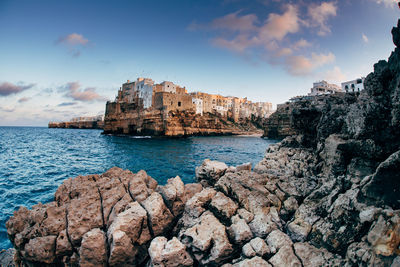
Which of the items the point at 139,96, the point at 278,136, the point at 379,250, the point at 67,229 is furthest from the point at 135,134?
the point at 379,250

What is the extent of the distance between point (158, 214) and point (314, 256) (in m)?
5.05

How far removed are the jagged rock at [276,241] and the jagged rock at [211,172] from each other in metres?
4.51

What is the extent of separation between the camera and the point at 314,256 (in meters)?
5.10

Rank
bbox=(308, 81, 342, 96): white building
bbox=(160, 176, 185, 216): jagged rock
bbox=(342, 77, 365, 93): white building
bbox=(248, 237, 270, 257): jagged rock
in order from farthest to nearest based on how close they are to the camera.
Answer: bbox=(308, 81, 342, 96): white building, bbox=(342, 77, 365, 93): white building, bbox=(160, 176, 185, 216): jagged rock, bbox=(248, 237, 270, 257): jagged rock

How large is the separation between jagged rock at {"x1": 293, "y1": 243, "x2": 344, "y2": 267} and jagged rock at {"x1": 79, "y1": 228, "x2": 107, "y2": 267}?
5.89 metres

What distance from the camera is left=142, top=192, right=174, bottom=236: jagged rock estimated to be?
7035 mm

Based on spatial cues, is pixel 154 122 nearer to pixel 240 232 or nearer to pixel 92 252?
pixel 92 252

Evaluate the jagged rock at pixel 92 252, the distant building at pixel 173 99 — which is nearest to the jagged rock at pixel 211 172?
the jagged rock at pixel 92 252

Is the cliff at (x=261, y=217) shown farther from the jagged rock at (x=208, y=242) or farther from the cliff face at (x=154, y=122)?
the cliff face at (x=154, y=122)

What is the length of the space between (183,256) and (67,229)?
14.1 feet

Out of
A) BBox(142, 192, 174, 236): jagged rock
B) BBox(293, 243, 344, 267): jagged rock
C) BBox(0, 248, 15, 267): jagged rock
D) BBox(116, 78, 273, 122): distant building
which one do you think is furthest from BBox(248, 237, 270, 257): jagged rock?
BBox(116, 78, 273, 122): distant building

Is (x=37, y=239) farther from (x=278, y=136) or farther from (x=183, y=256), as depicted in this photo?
(x=278, y=136)

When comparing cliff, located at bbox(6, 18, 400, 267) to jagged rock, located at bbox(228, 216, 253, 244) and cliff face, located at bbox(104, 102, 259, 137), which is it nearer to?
jagged rock, located at bbox(228, 216, 253, 244)

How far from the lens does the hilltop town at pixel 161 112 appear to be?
5891cm
